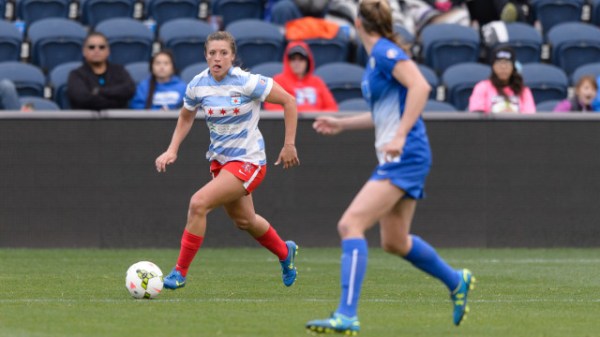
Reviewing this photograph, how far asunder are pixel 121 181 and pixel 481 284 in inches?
184

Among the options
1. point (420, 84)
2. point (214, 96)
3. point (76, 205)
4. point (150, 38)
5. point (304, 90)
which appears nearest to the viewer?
point (420, 84)

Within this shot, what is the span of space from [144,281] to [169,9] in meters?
8.99

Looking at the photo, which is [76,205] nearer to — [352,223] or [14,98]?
[14,98]

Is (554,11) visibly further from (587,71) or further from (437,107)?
(437,107)

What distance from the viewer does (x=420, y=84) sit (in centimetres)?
682

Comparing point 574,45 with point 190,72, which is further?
point 574,45

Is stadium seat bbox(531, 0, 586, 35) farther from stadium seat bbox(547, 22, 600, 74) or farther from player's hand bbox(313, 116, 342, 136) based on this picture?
player's hand bbox(313, 116, 342, 136)

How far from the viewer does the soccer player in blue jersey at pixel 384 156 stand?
6.81 m

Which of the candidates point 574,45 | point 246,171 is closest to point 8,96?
point 246,171

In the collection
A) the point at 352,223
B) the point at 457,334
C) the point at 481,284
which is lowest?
the point at 481,284

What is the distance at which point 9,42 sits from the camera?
1559 centimetres

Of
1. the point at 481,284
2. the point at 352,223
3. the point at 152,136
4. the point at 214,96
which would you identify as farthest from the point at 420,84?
the point at 152,136

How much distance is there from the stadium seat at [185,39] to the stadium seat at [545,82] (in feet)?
13.1

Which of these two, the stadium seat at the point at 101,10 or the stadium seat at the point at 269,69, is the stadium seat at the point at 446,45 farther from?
the stadium seat at the point at 101,10
